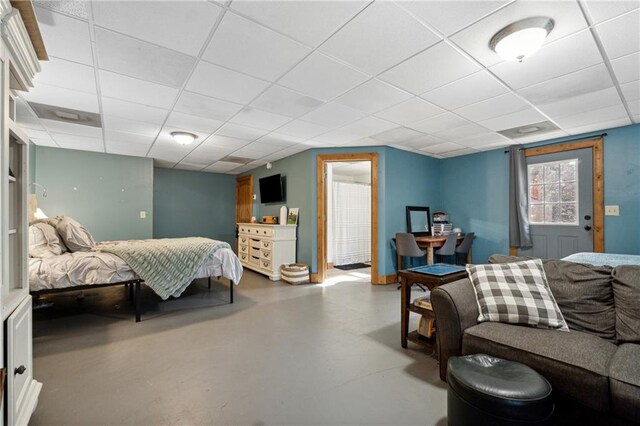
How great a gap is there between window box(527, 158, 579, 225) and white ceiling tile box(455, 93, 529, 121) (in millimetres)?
1902


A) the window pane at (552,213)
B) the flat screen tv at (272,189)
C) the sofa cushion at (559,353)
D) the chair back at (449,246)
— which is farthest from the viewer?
the flat screen tv at (272,189)

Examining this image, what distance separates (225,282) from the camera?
196 inches

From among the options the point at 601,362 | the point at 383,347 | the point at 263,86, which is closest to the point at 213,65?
the point at 263,86

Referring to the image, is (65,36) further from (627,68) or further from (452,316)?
(627,68)

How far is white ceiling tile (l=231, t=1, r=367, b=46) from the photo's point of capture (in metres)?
1.64

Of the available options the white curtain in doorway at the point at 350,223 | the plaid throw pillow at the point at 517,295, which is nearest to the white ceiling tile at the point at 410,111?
the plaid throw pillow at the point at 517,295

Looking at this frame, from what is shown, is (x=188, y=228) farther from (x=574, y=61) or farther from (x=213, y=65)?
(x=574, y=61)

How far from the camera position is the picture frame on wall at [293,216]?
17.7 ft

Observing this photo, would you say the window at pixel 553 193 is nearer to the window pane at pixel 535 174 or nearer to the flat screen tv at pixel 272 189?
the window pane at pixel 535 174

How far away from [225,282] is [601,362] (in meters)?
4.72

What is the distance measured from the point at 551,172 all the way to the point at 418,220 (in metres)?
2.13

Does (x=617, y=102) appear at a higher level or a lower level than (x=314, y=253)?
higher

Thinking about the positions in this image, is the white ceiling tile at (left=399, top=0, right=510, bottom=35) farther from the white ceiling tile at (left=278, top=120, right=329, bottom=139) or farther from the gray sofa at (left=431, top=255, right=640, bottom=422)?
the white ceiling tile at (left=278, top=120, right=329, bottom=139)

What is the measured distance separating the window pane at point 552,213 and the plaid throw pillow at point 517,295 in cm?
314
